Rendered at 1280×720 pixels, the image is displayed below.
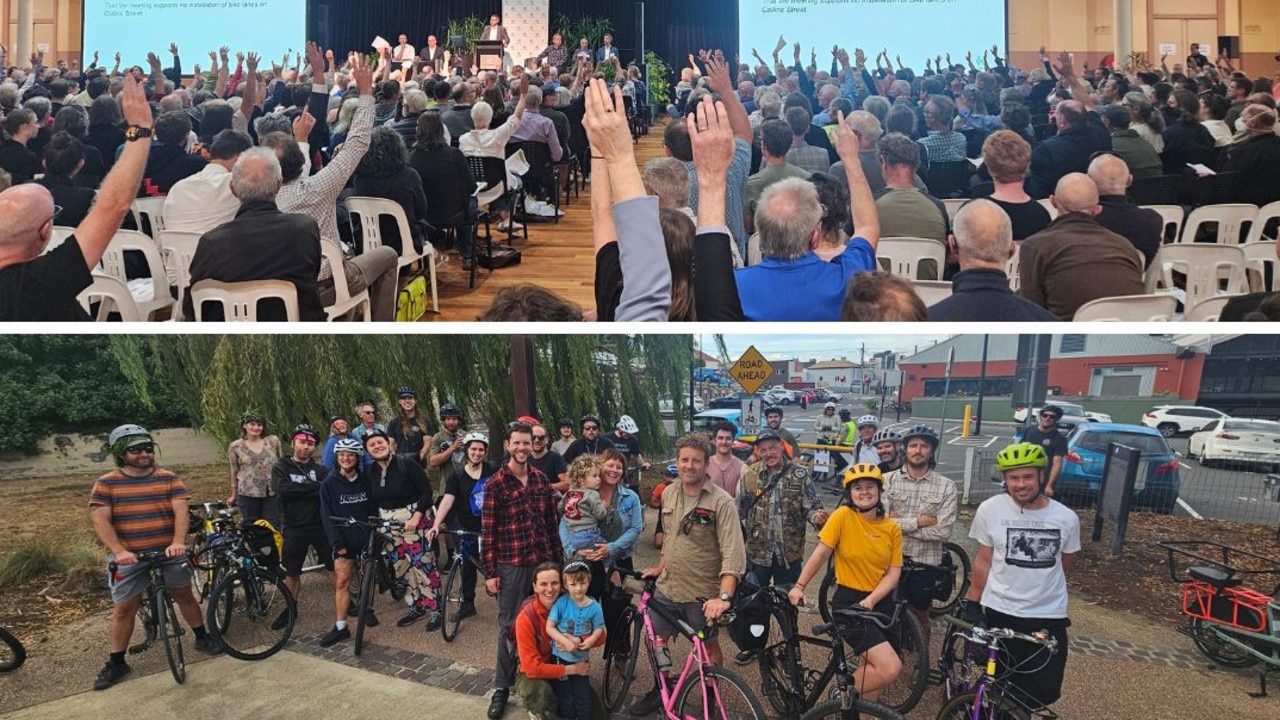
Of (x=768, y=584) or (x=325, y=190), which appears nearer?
(x=768, y=584)

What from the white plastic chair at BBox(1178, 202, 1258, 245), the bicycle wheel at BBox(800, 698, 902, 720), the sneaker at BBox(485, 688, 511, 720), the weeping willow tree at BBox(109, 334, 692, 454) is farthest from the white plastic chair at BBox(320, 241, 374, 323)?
the white plastic chair at BBox(1178, 202, 1258, 245)

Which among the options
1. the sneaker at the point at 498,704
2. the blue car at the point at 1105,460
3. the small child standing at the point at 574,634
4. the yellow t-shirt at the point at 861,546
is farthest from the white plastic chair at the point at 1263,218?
the sneaker at the point at 498,704

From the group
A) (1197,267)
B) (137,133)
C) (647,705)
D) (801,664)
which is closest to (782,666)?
(801,664)

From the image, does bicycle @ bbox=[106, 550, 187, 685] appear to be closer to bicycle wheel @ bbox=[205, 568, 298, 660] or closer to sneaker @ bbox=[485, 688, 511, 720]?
bicycle wheel @ bbox=[205, 568, 298, 660]

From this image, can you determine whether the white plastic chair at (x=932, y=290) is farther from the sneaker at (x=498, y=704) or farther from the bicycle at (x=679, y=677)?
the sneaker at (x=498, y=704)

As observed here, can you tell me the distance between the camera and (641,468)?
3.47 meters

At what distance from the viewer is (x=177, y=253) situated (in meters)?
4.65

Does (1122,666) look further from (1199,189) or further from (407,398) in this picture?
(1199,189)

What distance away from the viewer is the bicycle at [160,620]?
11.7 feet

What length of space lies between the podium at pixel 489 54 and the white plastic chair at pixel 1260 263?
4.20 meters

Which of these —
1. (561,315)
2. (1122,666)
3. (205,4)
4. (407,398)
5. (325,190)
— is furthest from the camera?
(205,4)

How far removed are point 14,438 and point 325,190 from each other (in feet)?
5.57

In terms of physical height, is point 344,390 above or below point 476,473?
above

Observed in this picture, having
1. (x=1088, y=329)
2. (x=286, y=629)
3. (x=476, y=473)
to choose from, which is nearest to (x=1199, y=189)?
(x=1088, y=329)
